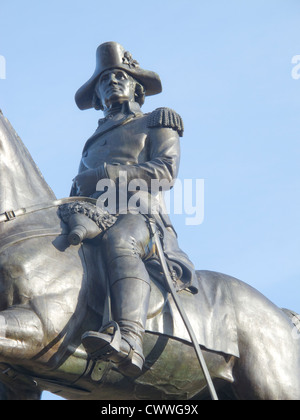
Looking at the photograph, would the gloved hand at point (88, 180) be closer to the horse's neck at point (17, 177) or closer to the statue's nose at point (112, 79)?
the horse's neck at point (17, 177)

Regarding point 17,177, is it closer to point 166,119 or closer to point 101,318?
point 101,318

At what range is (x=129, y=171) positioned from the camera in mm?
10328

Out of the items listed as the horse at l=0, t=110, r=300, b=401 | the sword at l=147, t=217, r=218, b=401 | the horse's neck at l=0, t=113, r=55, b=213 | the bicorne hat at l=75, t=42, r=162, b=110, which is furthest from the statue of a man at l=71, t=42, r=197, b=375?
the horse's neck at l=0, t=113, r=55, b=213

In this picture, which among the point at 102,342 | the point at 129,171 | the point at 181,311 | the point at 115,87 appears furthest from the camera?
the point at 115,87

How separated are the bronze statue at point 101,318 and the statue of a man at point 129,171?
3cm

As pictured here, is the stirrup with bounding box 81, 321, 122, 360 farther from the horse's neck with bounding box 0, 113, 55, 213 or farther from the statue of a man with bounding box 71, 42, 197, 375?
the horse's neck with bounding box 0, 113, 55, 213

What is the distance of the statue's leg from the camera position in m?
8.38

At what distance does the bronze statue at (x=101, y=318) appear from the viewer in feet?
28.1

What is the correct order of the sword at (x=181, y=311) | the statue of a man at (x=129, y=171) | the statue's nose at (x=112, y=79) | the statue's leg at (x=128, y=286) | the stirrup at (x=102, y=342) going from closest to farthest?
the stirrup at (x=102, y=342), the statue's leg at (x=128, y=286), the statue of a man at (x=129, y=171), the sword at (x=181, y=311), the statue's nose at (x=112, y=79)

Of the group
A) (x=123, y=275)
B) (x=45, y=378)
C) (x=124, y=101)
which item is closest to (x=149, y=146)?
(x=124, y=101)

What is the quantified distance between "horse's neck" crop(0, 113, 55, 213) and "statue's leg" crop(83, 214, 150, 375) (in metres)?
0.78

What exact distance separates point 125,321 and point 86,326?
0.41m

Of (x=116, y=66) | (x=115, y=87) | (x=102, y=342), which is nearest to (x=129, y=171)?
(x=115, y=87)

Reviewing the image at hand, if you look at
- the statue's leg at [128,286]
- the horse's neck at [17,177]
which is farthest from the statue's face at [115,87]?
the statue's leg at [128,286]
